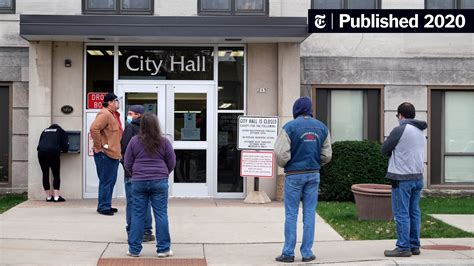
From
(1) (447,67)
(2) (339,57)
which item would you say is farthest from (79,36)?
(1) (447,67)

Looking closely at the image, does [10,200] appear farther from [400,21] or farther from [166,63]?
[400,21]

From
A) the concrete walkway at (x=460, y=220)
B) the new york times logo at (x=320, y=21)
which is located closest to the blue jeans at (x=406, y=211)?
the concrete walkway at (x=460, y=220)

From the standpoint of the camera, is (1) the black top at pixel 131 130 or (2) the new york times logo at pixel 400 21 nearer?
(2) the new york times logo at pixel 400 21

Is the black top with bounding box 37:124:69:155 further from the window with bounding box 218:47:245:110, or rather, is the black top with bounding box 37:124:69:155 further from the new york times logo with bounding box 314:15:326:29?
the new york times logo with bounding box 314:15:326:29

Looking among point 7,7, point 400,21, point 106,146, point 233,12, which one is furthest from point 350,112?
point 7,7

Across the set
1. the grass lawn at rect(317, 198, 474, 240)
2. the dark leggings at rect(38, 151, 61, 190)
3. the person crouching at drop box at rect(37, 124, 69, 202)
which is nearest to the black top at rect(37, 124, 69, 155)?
the person crouching at drop box at rect(37, 124, 69, 202)

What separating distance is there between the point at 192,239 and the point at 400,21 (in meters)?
4.25

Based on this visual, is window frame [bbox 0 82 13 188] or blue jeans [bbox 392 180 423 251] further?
window frame [bbox 0 82 13 188]

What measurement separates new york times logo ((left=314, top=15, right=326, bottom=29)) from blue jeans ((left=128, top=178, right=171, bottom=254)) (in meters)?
3.41

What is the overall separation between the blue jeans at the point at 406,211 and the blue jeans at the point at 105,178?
5181 millimetres

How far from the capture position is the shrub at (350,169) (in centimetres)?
1373

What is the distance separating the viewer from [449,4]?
1505 centimetres

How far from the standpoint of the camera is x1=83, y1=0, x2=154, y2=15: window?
46.4 ft

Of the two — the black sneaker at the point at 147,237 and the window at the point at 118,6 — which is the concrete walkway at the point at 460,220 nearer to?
the black sneaker at the point at 147,237
